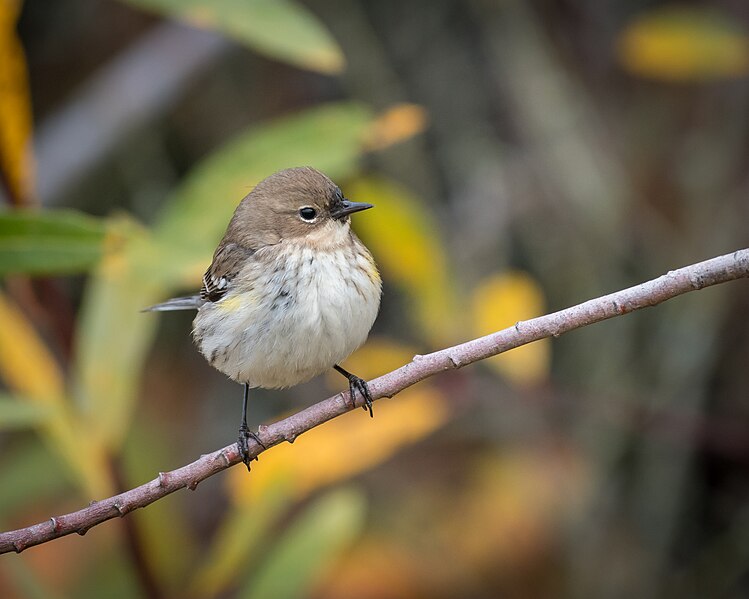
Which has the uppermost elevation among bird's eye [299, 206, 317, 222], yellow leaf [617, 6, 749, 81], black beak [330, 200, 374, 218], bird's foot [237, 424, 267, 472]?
yellow leaf [617, 6, 749, 81]

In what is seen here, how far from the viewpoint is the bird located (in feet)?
9.49

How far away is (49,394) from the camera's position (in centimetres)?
300

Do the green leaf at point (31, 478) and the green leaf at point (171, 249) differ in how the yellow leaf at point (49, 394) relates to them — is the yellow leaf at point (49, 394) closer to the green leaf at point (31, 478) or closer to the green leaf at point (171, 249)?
the green leaf at point (171, 249)

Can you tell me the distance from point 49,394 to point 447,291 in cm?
148

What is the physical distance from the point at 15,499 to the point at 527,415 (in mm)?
2406

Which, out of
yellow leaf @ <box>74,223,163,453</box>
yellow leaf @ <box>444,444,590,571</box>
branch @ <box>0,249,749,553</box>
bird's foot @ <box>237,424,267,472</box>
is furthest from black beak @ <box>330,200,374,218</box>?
yellow leaf @ <box>444,444,590,571</box>

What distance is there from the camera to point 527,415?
16.0ft

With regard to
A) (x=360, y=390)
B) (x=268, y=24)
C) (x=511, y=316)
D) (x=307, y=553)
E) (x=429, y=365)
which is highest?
(x=268, y=24)

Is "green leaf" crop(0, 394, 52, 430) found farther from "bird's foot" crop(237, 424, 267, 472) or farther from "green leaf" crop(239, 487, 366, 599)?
"green leaf" crop(239, 487, 366, 599)

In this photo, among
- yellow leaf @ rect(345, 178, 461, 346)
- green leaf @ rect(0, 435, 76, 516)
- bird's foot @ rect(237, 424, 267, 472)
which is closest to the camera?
bird's foot @ rect(237, 424, 267, 472)

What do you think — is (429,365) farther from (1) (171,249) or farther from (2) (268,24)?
(2) (268,24)

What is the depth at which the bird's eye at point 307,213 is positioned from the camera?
10.4ft

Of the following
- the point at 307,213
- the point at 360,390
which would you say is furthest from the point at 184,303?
the point at 360,390

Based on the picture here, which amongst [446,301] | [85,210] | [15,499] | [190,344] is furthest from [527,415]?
[85,210]
